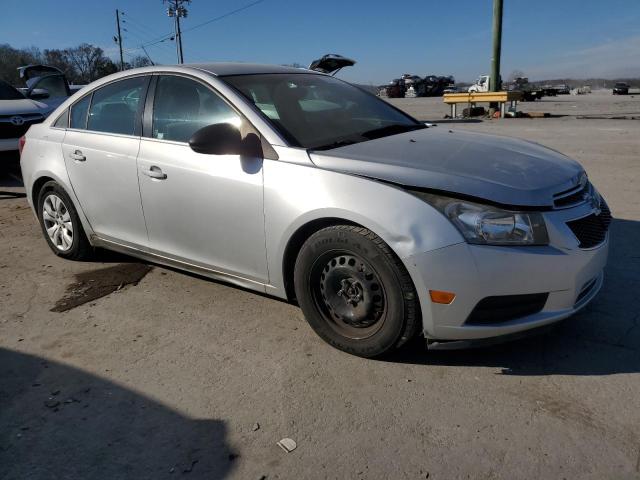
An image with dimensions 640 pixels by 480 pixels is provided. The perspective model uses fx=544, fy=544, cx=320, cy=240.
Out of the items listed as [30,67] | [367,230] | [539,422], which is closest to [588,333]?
[539,422]

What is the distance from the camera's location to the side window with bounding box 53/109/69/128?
4684mm

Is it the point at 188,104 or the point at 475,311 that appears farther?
the point at 188,104

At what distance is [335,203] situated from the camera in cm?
292

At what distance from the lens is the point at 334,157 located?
3062 mm

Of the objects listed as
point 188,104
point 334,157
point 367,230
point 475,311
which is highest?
point 188,104

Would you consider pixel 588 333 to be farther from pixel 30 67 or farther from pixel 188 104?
pixel 30 67

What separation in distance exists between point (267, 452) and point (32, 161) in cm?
385

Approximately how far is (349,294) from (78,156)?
2.71 m

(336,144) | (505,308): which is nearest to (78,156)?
(336,144)

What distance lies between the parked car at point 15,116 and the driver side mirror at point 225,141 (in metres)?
6.91

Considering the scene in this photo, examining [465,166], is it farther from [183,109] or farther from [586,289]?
[183,109]

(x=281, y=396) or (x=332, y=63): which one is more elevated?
(x=332, y=63)

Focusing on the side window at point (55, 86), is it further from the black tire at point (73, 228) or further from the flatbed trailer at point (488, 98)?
the flatbed trailer at point (488, 98)

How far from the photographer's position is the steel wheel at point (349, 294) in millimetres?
2928
